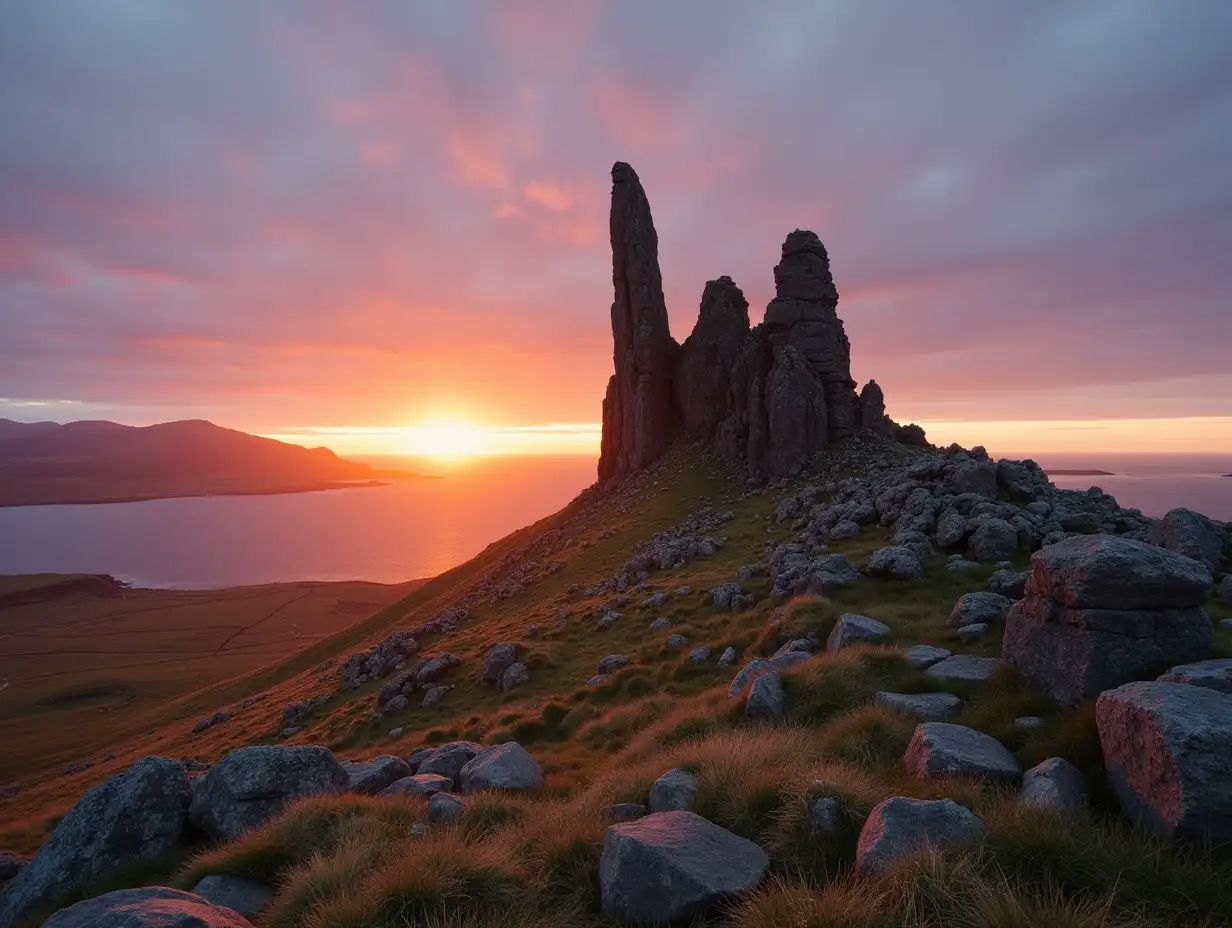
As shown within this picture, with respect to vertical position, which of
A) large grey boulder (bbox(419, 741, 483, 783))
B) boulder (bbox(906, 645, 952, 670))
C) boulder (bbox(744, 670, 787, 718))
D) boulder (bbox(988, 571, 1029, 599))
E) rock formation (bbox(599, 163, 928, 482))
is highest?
rock formation (bbox(599, 163, 928, 482))

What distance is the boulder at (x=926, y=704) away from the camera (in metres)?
11.1

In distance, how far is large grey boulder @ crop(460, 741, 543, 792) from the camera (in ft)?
44.3

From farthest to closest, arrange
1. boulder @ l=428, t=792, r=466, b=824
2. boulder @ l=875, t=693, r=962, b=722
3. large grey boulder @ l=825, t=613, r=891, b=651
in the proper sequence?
large grey boulder @ l=825, t=613, r=891, b=651 < boulder @ l=875, t=693, r=962, b=722 < boulder @ l=428, t=792, r=466, b=824

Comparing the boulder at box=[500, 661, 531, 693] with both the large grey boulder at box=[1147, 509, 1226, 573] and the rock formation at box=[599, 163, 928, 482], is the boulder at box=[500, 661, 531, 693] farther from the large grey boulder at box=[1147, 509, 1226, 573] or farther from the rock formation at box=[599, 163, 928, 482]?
the rock formation at box=[599, 163, 928, 482]

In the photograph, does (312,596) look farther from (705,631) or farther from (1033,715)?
(1033,715)

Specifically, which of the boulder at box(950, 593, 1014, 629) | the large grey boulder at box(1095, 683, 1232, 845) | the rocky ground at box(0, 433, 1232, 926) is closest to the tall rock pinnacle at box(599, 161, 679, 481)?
the rocky ground at box(0, 433, 1232, 926)

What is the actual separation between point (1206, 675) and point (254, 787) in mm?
16850

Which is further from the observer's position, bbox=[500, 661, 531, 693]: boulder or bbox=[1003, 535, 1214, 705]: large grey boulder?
bbox=[500, 661, 531, 693]: boulder

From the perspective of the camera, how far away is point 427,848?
796cm

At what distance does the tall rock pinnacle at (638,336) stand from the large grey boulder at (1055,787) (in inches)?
2688

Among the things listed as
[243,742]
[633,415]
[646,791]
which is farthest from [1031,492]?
[633,415]

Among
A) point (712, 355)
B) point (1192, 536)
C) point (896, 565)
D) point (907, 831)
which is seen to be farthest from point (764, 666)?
point (712, 355)

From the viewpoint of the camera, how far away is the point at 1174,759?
6840 millimetres

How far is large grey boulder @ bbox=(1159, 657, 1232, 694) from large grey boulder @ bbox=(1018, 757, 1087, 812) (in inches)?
94.5
